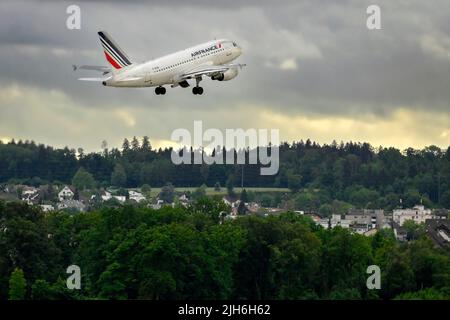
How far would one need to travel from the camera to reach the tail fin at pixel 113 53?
16975 cm

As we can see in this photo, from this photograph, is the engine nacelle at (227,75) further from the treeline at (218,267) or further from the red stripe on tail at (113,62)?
the treeline at (218,267)

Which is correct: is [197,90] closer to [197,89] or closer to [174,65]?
[197,89]

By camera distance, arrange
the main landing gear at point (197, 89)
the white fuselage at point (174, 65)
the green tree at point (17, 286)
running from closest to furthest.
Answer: the white fuselage at point (174, 65) → the main landing gear at point (197, 89) → the green tree at point (17, 286)

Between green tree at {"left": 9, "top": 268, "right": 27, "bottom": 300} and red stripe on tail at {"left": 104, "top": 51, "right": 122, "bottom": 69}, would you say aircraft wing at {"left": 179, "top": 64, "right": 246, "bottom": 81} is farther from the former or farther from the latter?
green tree at {"left": 9, "top": 268, "right": 27, "bottom": 300}

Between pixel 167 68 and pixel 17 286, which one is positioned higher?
pixel 167 68

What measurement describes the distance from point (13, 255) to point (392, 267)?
3854cm

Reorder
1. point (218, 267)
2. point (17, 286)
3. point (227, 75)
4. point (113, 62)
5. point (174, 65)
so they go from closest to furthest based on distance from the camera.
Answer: point (113, 62), point (174, 65), point (227, 75), point (17, 286), point (218, 267)

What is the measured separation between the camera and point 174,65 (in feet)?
559

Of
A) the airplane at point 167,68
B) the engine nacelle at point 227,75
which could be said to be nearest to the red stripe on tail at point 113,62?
the airplane at point 167,68

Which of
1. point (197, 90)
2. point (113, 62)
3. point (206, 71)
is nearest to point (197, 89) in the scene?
point (197, 90)

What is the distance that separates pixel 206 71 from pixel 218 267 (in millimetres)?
24960

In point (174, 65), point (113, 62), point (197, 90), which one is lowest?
point (197, 90)

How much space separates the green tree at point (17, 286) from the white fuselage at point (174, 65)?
24.0 m

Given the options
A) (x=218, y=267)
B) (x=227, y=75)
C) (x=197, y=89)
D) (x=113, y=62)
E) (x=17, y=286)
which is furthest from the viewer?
(x=218, y=267)
